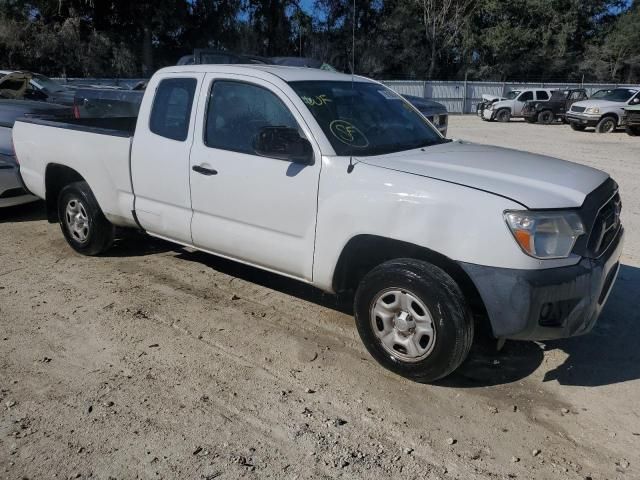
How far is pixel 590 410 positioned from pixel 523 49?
4578cm

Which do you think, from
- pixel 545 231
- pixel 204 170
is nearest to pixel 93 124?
pixel 204 170

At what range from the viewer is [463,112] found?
35125 millimetres

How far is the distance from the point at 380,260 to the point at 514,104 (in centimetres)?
2585

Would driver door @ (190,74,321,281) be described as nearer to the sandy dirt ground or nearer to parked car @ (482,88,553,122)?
the sandy dirt ground

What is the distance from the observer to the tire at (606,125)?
2183 cm

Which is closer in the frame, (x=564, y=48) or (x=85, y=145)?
(x=85, y=145)

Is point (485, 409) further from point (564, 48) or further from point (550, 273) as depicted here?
point (564, 48)

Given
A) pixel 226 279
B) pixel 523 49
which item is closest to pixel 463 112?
pixel 523 49

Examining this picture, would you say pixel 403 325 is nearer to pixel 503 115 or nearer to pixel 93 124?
pixel 93 124

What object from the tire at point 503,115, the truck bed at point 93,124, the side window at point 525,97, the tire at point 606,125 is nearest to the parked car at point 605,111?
the tire at point 606,125

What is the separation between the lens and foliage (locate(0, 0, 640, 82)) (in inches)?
1265

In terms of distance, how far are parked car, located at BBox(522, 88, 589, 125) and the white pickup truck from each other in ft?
79.2

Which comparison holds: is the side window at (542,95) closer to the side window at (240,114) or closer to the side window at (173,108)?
the side window at (173,108)

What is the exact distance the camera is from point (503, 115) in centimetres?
2769
